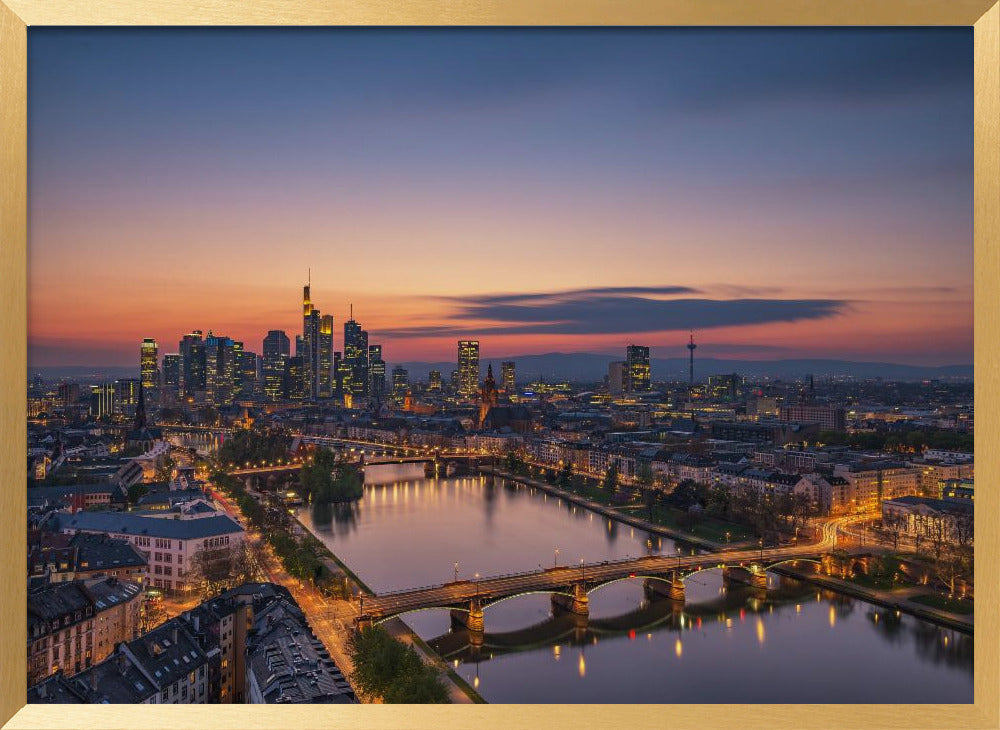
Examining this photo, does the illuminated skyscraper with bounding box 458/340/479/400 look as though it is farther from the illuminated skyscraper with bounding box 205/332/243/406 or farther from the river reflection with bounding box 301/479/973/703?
the river reflection with bounding box 301/479/973/703

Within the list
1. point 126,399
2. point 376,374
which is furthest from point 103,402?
point 376,374

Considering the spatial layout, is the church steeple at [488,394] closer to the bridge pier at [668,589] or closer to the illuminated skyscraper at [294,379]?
the illuminated skyscraper at [294,379]

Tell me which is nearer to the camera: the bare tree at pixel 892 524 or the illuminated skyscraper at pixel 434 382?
the bare tree at pixel 892 524

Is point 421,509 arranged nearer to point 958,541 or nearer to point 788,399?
point 958,541

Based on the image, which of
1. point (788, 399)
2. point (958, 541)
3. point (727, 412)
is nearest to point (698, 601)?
point (958, 541)

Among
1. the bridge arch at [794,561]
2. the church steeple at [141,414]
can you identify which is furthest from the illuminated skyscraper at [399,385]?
the bridge arch at [794,561]

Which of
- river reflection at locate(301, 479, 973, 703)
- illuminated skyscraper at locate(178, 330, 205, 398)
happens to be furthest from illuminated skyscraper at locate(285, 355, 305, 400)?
river reflection at locate(301, 479, 973, 703)
